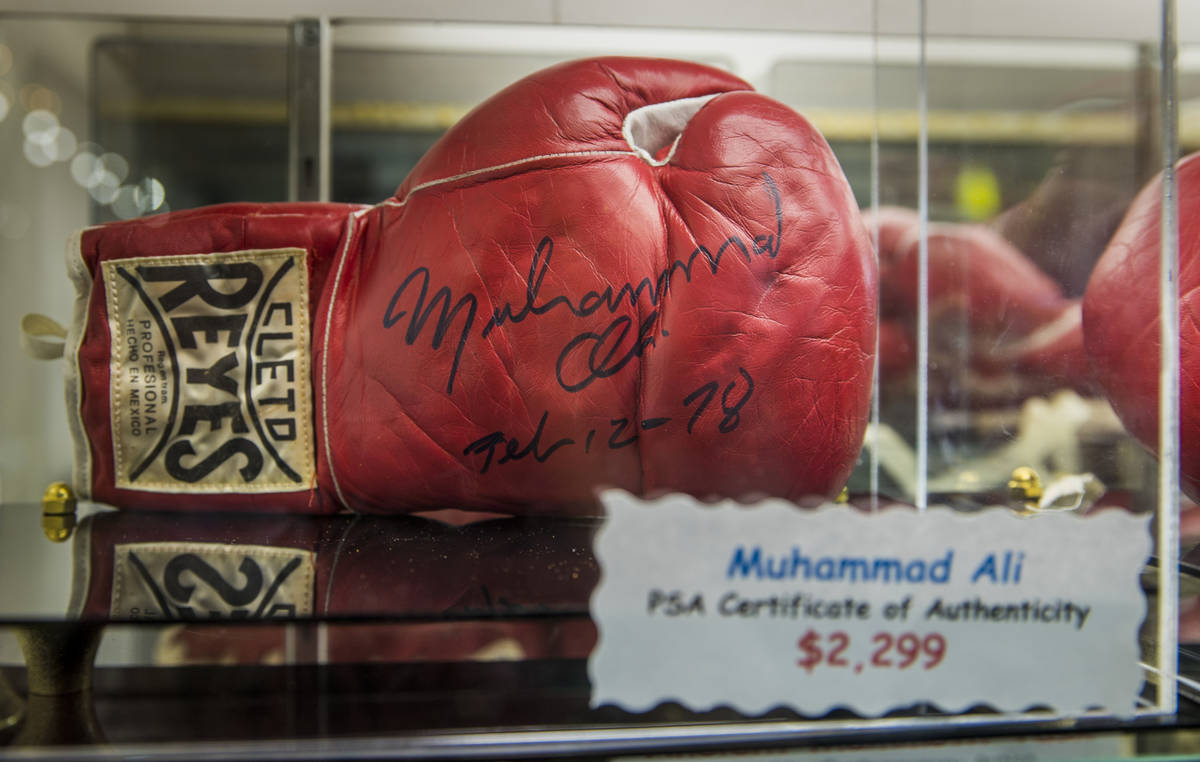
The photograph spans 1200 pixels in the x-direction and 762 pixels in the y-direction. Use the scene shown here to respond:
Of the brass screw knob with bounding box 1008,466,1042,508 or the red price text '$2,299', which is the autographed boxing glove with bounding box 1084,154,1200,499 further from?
the red price text '$2,299'

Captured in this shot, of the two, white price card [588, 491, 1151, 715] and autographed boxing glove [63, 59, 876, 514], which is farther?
autographed boxing glove [63, 59, 876, 514]

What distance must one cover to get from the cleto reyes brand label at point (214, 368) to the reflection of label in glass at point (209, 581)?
3.8 inches

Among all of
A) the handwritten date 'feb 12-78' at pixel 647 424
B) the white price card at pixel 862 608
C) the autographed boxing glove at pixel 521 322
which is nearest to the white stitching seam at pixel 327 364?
the autographed boxing glove at pixel 521 322

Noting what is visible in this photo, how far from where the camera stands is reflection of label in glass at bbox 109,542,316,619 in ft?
1.43

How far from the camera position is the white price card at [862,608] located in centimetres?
39

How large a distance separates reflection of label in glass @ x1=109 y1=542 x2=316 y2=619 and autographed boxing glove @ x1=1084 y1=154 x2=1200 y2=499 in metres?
0.46

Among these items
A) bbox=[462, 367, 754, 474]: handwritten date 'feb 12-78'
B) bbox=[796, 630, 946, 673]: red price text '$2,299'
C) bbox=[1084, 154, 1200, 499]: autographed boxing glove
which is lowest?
bbox=[796, 630, 946, 673]: red price text '$2,299'

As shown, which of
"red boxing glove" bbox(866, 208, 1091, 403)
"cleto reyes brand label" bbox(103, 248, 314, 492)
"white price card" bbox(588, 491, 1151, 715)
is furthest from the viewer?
"cleto reyes brand label" bbox(103, 248, 314, 492)

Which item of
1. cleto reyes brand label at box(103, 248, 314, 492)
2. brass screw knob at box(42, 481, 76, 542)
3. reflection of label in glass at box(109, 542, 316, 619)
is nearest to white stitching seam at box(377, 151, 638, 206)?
cleto reyes brand label at box(103, 248, 314, 492)

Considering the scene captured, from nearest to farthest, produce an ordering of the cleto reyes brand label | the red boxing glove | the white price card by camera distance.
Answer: the white price card, the red boxing glove, the cleto reyes brand label

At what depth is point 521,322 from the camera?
0.59 meters
